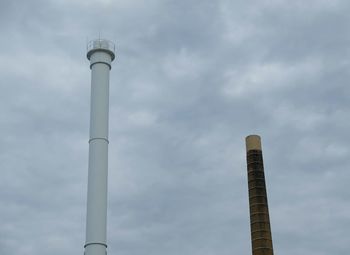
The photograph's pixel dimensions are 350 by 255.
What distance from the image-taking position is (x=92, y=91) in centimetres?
4047

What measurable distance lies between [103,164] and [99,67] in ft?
23.1

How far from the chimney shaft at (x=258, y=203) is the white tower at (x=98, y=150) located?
9494 mm

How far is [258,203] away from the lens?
1479 inches

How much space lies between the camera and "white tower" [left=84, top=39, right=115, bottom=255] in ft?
120

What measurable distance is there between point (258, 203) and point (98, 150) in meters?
11.0

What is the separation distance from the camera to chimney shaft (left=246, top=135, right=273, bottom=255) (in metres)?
36.7

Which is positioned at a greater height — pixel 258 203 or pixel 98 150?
pixel 98 150

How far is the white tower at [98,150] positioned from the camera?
120ft

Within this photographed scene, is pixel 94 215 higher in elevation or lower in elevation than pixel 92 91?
lower

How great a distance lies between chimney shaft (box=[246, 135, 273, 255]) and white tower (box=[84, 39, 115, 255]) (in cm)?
949

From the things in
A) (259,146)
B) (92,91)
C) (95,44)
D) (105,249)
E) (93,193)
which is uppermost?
(95,44)

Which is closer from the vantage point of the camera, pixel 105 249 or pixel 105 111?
pixel 105 249

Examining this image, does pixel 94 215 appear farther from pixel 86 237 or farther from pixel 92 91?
pixel 92 91

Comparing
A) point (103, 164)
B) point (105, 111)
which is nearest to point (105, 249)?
point (103, 164)
